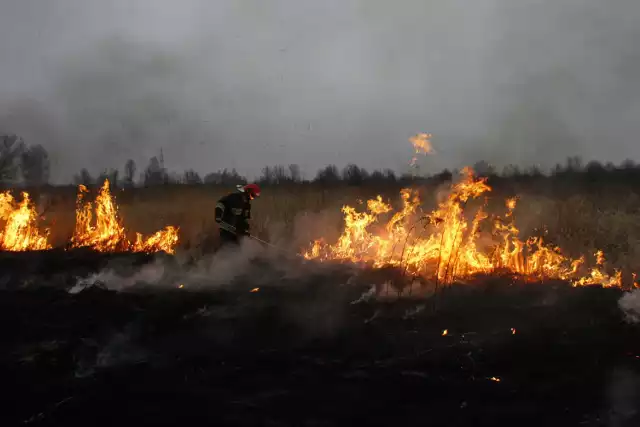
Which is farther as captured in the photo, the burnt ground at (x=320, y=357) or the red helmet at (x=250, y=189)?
the red helmet at (x=250, y=189)

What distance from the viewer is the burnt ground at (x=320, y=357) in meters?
6.00

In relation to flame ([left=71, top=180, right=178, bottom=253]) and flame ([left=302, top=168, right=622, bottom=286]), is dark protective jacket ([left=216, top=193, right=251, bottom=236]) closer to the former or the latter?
flame ([left=302, top=168, right=622, bottom=286])

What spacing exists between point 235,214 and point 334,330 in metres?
5.65

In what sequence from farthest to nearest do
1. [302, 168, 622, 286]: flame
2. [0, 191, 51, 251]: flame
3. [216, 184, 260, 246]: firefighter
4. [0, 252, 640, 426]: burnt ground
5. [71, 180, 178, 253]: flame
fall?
1. [0, 191, 51, 251]: flame
2. [71, 180, 178, 253]: flame
3. [216, 184, 260, 246]: firefighter
4. [302, 168, 622, 286]: flame
5. [0, 252, 640, 426]: burnt ground

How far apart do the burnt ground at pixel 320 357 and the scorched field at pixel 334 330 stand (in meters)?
0.03

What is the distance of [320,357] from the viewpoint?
311 inches

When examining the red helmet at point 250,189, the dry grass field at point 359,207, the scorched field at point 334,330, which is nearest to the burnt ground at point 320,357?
the scorched field at point 334,330

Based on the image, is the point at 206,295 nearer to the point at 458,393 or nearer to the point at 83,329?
the point at 83,329

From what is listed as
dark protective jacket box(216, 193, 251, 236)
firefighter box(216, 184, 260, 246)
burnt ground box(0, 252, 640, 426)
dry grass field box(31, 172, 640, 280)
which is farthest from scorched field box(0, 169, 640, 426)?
dark protective jacket box(216, 193, 251, 236)

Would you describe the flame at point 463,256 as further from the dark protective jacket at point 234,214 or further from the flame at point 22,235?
the flame at point 22,235

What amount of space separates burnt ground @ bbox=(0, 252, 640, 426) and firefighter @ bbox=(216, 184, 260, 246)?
1907 millimetres

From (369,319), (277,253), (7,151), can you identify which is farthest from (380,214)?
(7,151)

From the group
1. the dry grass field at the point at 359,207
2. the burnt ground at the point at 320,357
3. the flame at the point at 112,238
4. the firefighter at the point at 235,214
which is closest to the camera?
the burnt ground at the point at 320,357

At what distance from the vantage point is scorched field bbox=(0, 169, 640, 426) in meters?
6.17
